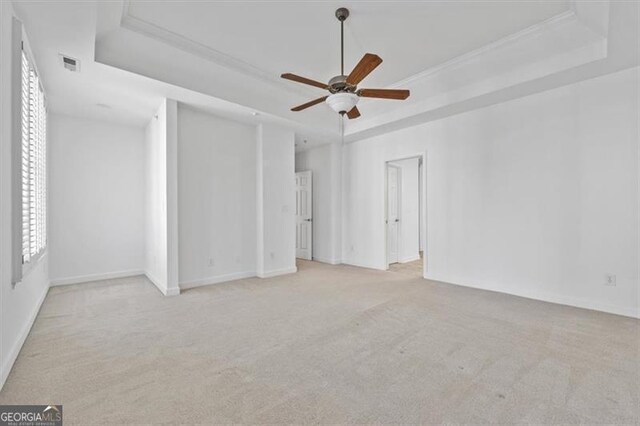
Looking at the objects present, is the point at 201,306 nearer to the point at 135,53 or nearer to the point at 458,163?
the point at 135,53

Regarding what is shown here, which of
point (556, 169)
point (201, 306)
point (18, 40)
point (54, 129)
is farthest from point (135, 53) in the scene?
point (556, 169)

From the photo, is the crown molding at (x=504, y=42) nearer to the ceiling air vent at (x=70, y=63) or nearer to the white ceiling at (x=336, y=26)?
the white ceiling at (x=336, y=26)

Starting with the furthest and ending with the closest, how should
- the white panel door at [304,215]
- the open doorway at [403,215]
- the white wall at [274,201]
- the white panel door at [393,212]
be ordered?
the white panel door at [304,215] < the white panel door at [393,212] < the open doorway at [403,215] < the white wall at [274,201]

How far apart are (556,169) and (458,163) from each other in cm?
130

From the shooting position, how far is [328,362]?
7.90 feet

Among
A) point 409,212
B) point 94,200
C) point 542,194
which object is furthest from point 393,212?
point 94,200

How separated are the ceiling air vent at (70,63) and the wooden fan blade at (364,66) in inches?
115

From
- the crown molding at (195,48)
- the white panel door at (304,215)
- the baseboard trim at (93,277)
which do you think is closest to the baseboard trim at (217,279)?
the baseboard trim at (93,277)

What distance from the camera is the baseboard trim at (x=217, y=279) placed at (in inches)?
186

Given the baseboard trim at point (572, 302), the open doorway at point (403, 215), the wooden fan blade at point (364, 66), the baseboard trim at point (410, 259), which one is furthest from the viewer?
the baseboard trim at point (410, 259)

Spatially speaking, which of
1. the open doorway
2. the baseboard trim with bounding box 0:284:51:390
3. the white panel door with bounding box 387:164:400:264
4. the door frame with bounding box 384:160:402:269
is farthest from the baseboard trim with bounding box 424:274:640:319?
the baseboard trim with bounding box 0:284:51:390

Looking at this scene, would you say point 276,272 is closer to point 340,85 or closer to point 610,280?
point 340,85

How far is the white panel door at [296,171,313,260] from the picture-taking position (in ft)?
24.2

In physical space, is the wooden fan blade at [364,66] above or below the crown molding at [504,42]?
below
